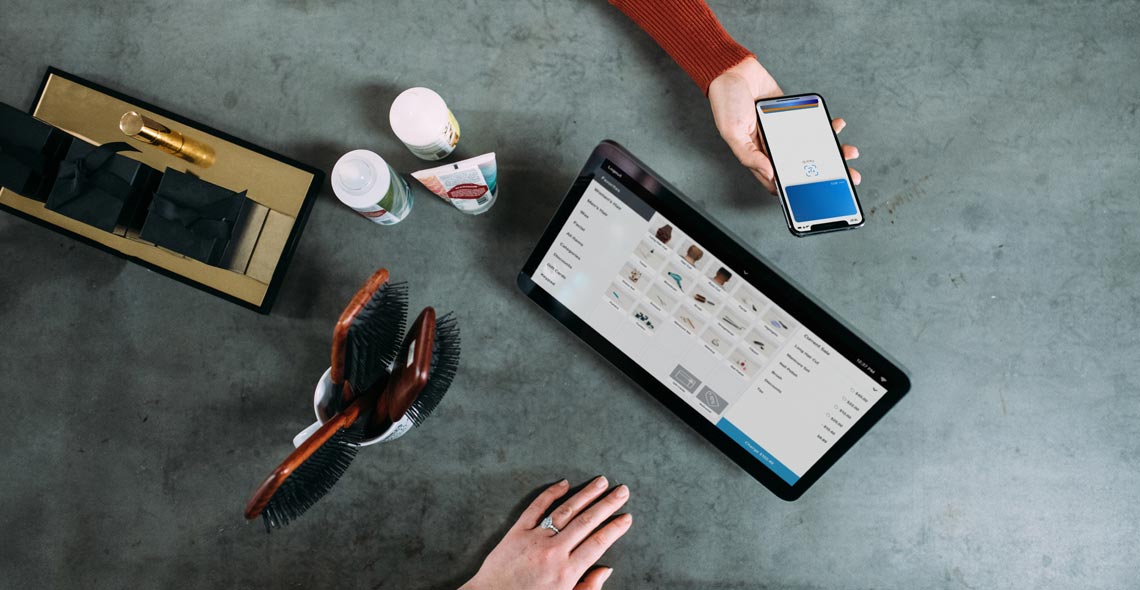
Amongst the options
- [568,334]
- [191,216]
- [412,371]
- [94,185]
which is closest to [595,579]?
[568,334]

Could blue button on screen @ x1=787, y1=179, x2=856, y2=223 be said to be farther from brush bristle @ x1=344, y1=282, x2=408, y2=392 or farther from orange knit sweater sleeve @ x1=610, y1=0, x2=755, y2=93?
brush bristle @ x1=344, y1=282, x2=408, y2=392

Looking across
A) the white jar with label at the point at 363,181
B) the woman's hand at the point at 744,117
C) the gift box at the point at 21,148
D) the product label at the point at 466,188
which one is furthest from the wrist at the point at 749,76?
the gift box at the point at 21,148

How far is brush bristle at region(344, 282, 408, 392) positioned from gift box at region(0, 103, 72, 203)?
48cm

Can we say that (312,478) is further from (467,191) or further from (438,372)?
(467,191)

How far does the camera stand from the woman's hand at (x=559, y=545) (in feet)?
2.93

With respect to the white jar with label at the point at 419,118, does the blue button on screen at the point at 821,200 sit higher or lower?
higher

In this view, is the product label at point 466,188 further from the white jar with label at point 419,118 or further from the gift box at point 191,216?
the gift box at point 191,216

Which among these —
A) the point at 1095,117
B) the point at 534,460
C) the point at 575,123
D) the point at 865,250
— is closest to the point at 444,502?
the point at 534,460

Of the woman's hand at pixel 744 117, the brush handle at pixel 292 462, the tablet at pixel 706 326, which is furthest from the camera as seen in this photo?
the woman's hand at pixel 744 117

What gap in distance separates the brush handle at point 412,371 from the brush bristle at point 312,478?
0.16 ft

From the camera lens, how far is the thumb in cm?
91

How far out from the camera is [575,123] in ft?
3.04

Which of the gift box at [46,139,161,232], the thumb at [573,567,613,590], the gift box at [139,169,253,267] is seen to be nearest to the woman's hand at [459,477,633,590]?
the thumb at [573,567,613,590]

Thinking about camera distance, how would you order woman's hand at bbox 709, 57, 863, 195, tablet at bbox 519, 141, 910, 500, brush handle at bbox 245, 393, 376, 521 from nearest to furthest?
brush handle at bbox 245, 393, 376, 521, tablet at bbox 519, 141, 910, 500, woman's hand at bbox 709, 57, 863, 195
